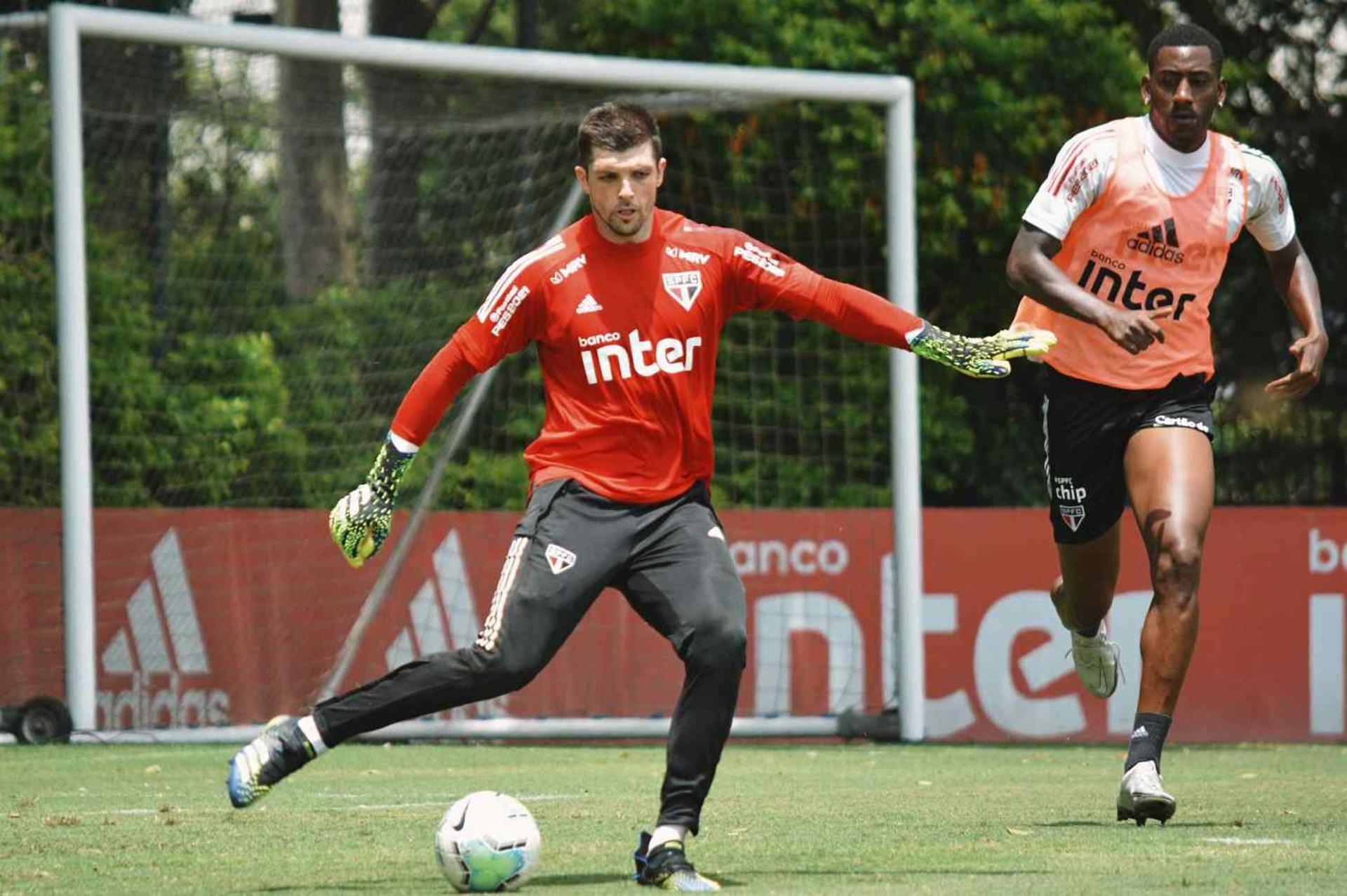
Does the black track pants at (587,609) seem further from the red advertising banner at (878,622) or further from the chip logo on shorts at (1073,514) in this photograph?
the red advertising banner at (878,622)

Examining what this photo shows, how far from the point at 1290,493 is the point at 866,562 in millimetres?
7173

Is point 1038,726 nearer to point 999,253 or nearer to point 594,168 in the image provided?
point 999,253

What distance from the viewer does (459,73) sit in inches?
510

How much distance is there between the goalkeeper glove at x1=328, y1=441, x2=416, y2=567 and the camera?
6477 mm

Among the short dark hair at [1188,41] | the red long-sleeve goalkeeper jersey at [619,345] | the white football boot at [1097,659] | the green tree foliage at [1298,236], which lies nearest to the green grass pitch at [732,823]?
the white football boot at [1097,659]

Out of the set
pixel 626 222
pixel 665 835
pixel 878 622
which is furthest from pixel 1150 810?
pixel 878 622

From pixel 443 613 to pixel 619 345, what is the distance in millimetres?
7606

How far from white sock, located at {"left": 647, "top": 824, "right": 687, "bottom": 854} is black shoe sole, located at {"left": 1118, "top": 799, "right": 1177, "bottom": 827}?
6.08 feet

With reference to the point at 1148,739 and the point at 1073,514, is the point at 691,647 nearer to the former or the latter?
the point at 1148,739

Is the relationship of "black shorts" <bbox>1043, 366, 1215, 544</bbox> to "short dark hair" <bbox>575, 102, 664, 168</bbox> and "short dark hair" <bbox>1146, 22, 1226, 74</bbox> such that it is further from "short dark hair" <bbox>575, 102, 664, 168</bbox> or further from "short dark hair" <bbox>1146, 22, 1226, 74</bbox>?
"short dark hair" <bbox>575, 102, 664, 168</bbox>

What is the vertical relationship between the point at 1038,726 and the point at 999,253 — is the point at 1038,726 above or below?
below

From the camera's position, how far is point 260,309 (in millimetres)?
14797

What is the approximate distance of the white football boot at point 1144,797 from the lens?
724 cm

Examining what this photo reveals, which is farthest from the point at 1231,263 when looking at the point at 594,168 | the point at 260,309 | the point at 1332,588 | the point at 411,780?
the point at 594,168
